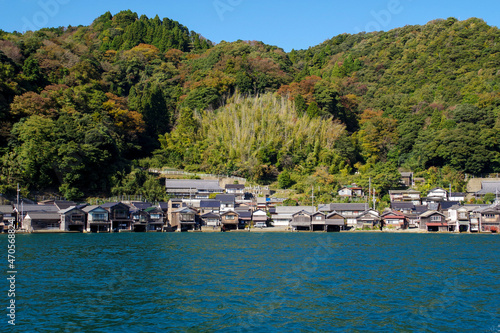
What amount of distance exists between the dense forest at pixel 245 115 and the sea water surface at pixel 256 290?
23.7 metres

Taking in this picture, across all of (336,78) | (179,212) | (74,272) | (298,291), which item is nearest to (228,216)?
(179,212)

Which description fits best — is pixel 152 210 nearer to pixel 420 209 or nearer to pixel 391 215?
pixel 391 215

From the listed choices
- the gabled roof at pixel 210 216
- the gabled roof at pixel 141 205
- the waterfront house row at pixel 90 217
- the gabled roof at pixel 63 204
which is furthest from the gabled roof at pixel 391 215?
the gabled roof at pixel 63 204

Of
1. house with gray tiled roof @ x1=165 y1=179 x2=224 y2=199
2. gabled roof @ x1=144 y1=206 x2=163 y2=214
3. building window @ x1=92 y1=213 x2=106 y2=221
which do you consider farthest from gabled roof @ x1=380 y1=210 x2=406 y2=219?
building window @ x1=92 y1=213 x2=106 y2=221

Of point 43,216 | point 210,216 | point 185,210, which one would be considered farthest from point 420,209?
point 43,216

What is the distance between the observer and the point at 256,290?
18.9 m

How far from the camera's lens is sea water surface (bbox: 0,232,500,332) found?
14.6 meters

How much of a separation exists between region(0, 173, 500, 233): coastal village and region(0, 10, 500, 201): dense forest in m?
3.07

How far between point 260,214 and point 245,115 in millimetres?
20611

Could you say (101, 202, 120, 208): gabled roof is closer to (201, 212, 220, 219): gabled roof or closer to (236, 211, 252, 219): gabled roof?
(201, 212, 220, 219): gabled roof

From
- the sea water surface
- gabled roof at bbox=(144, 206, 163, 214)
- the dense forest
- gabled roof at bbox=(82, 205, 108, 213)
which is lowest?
the sea water surface

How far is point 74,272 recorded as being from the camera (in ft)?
74.1

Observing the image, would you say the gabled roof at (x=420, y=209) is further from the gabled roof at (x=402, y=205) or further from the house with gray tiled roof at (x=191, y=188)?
the house with gray tiled roof at (x=191, y=188)

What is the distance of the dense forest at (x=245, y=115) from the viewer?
2104 inches
